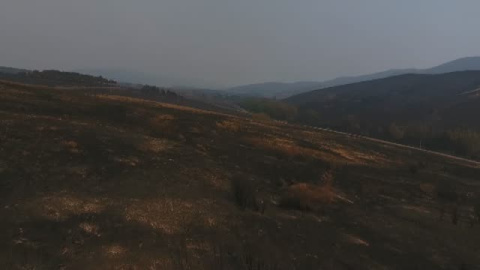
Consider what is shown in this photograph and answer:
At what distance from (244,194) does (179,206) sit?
4.21 meters

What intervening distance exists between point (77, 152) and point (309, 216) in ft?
43.1

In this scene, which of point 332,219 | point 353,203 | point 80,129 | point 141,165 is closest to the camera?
point 332,219

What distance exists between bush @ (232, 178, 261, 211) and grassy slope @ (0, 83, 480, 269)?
20.3 inches

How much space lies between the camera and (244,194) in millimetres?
27062

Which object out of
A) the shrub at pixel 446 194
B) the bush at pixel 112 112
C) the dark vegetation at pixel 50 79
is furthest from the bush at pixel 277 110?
the shrub at pixel 446 194

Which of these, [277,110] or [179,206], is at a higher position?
[179,206]

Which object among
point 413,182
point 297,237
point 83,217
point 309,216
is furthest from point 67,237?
point 413,182

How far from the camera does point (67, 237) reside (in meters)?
19.1

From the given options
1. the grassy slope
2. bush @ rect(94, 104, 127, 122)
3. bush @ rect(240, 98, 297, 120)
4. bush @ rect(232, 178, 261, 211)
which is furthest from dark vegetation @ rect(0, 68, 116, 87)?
bush @ rect(232, 178, 261, 211)

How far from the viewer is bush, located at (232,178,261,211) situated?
85.9ft

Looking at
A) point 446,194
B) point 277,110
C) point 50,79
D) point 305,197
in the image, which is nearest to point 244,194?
Result: point 305,197

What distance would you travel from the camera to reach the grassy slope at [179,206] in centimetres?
1928

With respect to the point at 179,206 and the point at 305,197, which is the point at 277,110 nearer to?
the point at 305,197

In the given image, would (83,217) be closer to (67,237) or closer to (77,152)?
(67,237)
